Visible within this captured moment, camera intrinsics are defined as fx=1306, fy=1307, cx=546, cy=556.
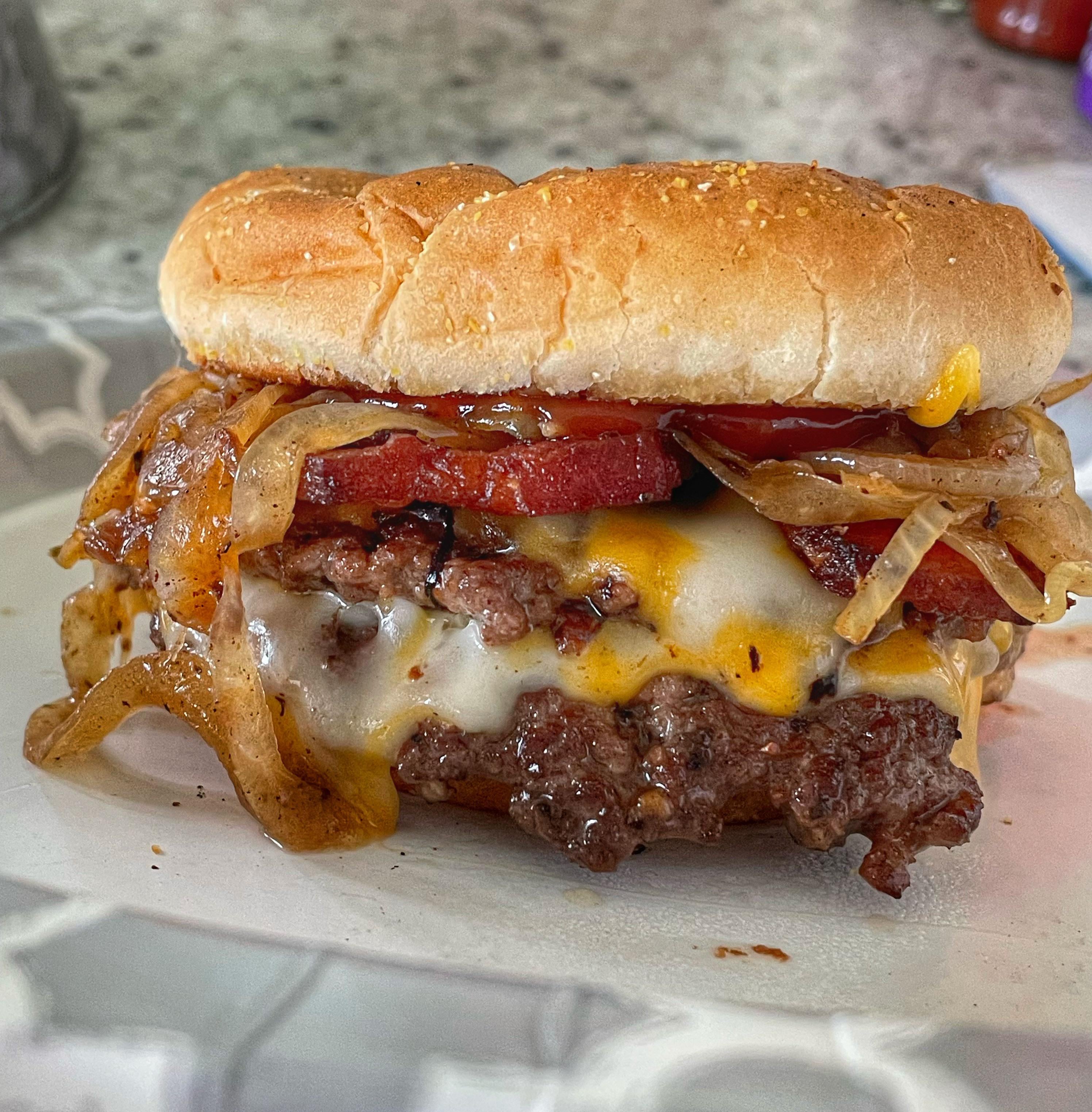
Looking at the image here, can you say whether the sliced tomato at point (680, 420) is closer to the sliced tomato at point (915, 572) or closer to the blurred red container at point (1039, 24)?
the sliced tomato at point (915, 572)

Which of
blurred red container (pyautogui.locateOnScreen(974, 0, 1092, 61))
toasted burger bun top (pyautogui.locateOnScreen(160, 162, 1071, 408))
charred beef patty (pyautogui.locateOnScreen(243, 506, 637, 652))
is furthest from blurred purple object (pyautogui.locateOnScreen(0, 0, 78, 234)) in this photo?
blurred red container (pyautogui.locateOnScreen(974, 0, 1092, 61))

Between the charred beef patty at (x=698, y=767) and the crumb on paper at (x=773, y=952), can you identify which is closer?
the crumb on paper at (x=773, y=952)

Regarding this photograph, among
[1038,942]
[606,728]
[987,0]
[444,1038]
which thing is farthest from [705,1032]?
[987,0]

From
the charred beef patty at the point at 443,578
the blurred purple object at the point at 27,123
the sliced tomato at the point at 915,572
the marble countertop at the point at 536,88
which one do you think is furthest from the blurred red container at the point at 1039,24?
the charred beef patty at the point at 443,578

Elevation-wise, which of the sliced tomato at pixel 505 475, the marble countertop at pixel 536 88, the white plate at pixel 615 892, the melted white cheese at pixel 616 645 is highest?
the sliced tomato at pixel 505 475

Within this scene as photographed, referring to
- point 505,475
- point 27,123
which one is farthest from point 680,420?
point 27,123

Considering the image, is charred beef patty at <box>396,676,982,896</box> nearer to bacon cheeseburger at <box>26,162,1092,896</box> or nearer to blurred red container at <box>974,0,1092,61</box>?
bacon cheeseburger at <box>26,162,1092,896</box>
